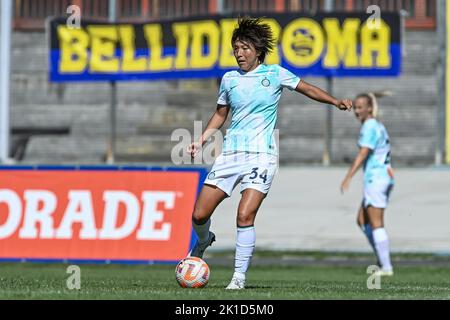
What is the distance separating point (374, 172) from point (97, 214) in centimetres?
404

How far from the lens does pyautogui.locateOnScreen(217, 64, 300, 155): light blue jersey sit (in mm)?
10867

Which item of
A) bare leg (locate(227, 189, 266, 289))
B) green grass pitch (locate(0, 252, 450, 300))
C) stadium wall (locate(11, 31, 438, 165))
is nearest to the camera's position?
green grass pitch (locate(0, 252, 450, 300))

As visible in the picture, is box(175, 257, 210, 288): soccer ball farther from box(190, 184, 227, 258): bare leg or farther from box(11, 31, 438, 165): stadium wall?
box(11, 31, 438, 165): stadium wall

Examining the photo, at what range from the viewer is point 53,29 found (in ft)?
82.9

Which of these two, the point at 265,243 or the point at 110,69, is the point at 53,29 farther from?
the point at 265,243

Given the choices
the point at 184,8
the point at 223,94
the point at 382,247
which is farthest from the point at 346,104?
the point at 184,8

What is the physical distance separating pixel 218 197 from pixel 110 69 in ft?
48.9

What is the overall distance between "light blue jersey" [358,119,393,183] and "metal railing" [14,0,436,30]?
31.2ft

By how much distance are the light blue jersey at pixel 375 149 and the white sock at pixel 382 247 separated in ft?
2.39

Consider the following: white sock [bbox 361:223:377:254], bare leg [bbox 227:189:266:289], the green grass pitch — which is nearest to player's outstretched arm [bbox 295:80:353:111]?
bare leg [bbox 227:189:266:289]

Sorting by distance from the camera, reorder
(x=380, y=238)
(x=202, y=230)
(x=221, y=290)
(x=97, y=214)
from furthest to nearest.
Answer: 1. (x=97, y=214)
2. (x=380, y=238)
3. (x=202, y=230)
4. (x=221, y=290)

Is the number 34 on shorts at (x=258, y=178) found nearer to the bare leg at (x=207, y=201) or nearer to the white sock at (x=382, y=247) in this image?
the bare leg at (x=207, y=201)

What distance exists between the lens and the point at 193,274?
431 inches

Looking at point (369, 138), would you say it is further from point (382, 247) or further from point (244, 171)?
point (244, 171)
